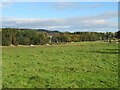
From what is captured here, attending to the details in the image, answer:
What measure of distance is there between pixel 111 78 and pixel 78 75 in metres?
1.90

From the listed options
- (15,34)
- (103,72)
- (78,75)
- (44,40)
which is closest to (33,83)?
(78,75)

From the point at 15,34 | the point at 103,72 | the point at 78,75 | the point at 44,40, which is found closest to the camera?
the point at 78,75

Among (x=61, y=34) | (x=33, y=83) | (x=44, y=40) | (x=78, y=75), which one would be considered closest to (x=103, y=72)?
(x=78, y=75)

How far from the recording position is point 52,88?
12602 mm

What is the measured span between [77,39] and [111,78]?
551ft

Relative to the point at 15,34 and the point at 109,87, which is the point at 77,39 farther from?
the point at 109,87

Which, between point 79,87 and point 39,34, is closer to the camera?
point 79,87

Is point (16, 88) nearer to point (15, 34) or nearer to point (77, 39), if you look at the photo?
point (15, 34)

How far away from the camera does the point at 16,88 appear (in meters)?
12.6

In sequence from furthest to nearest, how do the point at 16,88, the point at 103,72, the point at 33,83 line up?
the point at 103,72, the point at 33,83, the point at 16,88

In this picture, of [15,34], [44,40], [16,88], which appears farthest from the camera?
[44,40]

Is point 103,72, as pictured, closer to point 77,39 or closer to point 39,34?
point 39,34

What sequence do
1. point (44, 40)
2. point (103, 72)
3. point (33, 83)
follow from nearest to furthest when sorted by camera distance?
point (33, 83) → point (103, 72) → point (44, 40)

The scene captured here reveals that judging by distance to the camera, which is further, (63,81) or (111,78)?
(111,78)
